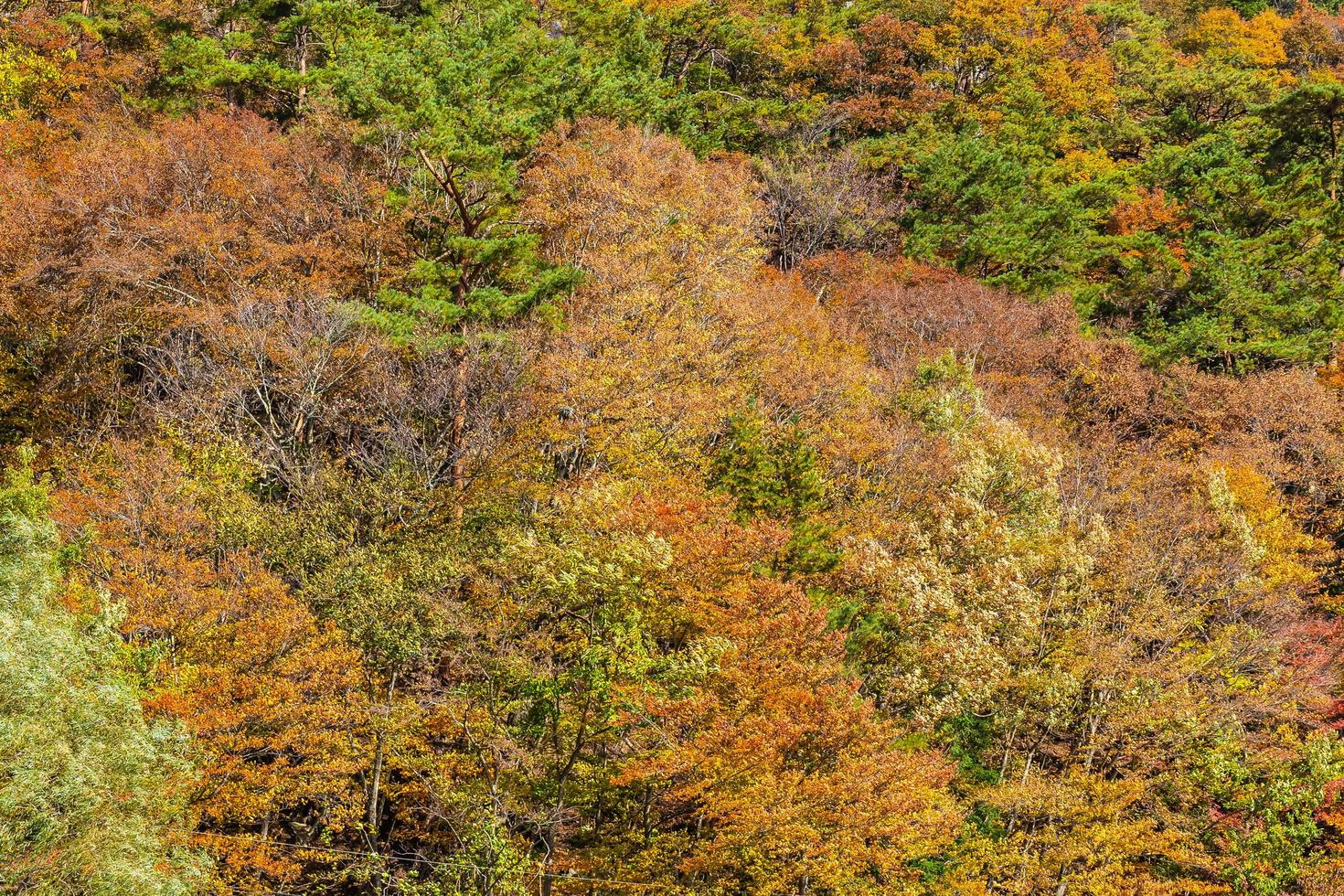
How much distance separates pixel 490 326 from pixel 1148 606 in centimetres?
2161

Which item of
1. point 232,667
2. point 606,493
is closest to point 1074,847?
point 606,493

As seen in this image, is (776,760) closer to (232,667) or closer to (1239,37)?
(232,667)

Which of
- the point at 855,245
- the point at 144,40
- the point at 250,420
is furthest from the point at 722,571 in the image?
the point at 144,40

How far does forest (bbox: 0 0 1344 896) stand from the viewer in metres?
21.1

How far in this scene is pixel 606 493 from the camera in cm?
2503

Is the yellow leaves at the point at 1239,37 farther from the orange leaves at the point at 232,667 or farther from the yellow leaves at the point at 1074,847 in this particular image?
the orange leaves at the point at 232,667

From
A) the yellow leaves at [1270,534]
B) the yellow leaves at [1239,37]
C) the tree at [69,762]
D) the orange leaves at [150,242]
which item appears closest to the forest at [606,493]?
the tree at [69,762]

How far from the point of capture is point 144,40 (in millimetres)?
46531

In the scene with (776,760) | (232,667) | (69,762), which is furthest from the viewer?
(232,667)

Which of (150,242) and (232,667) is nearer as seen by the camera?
(232,667)

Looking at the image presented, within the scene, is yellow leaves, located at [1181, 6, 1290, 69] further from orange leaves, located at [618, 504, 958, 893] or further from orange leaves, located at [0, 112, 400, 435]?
orange leaves, located at [618, 504, 958, 893]

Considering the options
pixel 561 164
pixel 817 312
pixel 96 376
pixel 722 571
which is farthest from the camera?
pixel 817 312

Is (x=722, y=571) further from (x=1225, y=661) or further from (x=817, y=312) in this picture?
(x=817, y=312)

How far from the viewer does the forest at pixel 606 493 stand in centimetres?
2112
